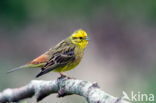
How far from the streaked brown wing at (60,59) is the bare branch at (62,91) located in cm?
46

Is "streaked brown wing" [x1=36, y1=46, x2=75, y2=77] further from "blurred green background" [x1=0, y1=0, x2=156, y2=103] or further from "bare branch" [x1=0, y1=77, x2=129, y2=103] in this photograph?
"blurred green background" [x1=0, y1=0, x2=156, y2=103]

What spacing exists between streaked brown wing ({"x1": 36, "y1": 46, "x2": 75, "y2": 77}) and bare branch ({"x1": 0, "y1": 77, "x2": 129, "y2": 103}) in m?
0.46

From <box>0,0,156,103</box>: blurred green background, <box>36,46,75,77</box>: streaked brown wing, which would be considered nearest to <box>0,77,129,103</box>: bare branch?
<box>36,46,75,77</box>: streaked brown wing

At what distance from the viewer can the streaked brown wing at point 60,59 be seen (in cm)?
415

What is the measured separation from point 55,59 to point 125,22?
857 cm

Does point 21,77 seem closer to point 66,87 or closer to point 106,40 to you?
point 106,40

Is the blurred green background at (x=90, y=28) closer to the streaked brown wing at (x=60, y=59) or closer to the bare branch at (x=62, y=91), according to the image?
the streaked brown wing at (x=60, y=59)

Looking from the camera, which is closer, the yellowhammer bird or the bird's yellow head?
the bird's yellow head

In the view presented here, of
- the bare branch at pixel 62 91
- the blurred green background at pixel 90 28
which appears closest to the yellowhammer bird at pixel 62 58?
the bare branch at pixel 62 91

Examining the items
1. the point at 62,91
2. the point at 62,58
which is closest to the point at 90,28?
the point at 62,58

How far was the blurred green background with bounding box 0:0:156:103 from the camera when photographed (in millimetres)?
11203

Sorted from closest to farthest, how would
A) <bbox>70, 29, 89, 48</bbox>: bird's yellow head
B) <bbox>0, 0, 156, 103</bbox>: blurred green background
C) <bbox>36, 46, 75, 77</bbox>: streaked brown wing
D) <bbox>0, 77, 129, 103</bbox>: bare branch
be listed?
<bbox>0, 77, 129, 103</bbox>: bare branch, <bbox>70, 29, 89, 48</bbox>: bird's yellow head, <bbox>36, 46, 75, 77</bbox>: streaked brown wing, <bbox>0, 0, 156, 103</bbox>: blurred green background

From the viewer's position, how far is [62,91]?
10.1 ft

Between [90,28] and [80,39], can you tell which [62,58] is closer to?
[80,39]
